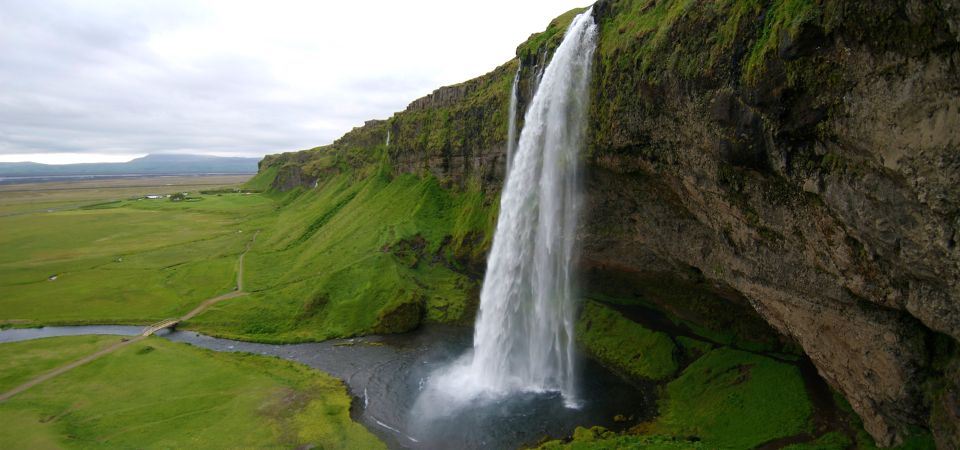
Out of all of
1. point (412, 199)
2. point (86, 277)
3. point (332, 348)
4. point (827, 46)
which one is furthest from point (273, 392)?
point (86, 277)

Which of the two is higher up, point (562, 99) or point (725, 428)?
point (562, 99)

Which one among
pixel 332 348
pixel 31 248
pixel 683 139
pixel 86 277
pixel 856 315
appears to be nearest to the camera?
pixel 856 315

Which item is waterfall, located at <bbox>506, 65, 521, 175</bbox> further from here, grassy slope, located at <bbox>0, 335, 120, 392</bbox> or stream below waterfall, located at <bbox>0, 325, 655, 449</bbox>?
grassy slope, located at <bbox>0, 335, 120, 392</bbox>

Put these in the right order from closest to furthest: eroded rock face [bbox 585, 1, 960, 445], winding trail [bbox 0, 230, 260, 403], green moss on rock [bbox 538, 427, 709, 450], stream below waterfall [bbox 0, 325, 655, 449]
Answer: eroded rock face [bbox 585, 1, 960, 445]
green moss on rock [bbox 538, 427, 709, 450]
stream below waterfall [bbox 0, 325, 655, 449]
winding trail [bbox 0, 230, 260, 403]

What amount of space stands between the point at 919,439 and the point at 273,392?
32.3 m

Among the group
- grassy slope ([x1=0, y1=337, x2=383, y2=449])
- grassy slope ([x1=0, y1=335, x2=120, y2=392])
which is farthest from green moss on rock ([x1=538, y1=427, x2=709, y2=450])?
grassy slope ([x1=0, y1=335, x2=120, y2=392])

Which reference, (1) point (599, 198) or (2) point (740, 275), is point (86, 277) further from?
(2) point (740, 275)

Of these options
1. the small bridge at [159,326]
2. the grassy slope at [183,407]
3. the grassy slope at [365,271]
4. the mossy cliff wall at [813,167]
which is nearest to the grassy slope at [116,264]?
the small bridge at [159,326]

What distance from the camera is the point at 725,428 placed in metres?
23.9

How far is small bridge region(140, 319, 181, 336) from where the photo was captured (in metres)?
43.6

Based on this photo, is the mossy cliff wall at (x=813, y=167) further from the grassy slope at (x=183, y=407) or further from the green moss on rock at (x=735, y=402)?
the grassy slope at (x=183, y=407)

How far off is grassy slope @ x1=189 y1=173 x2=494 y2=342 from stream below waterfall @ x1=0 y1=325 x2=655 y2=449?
2674 millimetres

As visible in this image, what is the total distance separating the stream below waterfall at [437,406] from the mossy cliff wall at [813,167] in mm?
9018

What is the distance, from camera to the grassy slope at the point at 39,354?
3438 centimetres
